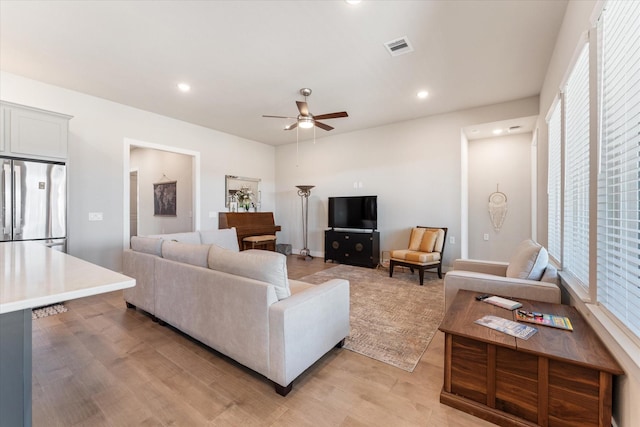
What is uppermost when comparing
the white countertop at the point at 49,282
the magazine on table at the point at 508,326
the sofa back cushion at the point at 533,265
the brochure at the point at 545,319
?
the white countertop at the point at 49,282

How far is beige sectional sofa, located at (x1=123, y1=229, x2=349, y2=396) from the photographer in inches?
65.9

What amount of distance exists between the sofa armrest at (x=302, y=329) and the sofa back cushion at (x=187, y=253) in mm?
924

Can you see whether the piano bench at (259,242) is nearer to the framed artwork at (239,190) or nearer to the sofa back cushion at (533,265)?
the framed artwork at (239,190)

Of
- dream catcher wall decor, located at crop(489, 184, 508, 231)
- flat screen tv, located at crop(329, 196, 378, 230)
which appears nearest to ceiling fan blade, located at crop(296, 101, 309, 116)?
flat screen tv, located at crop(329, 196, 378, 230)

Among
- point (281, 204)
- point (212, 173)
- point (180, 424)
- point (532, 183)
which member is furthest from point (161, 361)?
point (532, 183)

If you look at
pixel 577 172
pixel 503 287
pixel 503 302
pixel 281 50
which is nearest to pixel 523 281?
pixel 503 287

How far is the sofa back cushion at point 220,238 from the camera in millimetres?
4012

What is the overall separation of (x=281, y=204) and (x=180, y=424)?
18.7 feet

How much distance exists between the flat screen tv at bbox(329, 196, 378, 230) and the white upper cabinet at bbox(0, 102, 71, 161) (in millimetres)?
4289

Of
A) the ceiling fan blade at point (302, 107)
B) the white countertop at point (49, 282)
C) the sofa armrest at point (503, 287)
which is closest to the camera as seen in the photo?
the white countertop at point (49, 282)

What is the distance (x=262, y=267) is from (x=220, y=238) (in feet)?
8.78

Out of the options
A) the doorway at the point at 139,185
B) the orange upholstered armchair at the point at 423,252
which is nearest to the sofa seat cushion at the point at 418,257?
the orange upholstered armchair at the point at 423,252

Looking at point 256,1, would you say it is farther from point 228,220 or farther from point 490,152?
point 490,152

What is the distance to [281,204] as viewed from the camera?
6.99 meters
